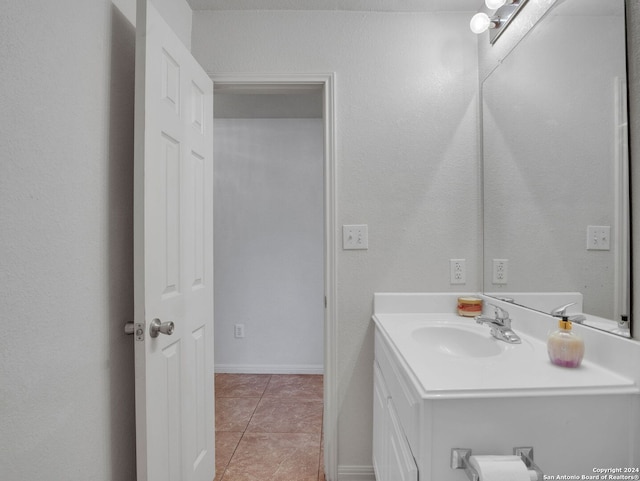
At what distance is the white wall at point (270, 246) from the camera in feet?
9.98

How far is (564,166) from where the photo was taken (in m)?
1.13

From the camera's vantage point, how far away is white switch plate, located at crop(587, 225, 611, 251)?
0.96 m

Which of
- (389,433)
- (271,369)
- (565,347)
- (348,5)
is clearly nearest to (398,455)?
(389,433)

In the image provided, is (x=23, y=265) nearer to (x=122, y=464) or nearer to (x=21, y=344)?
(x=21, y=344)

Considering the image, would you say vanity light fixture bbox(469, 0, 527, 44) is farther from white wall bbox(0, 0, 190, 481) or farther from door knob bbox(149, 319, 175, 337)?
door knob bbox(149, 319, 175, 337)

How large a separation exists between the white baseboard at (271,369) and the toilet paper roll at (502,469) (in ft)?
7.82

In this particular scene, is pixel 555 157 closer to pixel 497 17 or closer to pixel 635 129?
pixel 635 129

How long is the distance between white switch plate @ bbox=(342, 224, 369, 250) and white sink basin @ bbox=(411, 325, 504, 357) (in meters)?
0.49

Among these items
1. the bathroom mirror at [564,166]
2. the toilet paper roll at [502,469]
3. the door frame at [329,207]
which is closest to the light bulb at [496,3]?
the bathroom mirror at [564,166]

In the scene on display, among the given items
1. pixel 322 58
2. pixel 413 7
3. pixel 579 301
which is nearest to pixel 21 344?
pixel 579 301

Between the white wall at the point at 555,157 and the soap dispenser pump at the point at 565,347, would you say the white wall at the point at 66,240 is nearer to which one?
the soap dispenser pump at the point at 565,347

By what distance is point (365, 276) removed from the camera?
5.50 feet

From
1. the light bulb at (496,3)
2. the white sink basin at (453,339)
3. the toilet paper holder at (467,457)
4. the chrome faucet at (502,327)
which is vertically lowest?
the toilet paper holder at (467,457)

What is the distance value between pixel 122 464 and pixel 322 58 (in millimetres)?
1870
